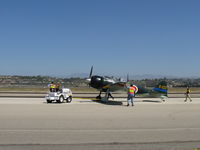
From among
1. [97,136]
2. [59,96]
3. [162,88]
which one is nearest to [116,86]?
[59,96]

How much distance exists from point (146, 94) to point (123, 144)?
17776mm

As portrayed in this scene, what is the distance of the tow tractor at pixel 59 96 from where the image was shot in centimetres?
2038

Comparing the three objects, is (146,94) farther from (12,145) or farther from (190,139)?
(12,145)

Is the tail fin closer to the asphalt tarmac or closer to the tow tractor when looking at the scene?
the tow tractor

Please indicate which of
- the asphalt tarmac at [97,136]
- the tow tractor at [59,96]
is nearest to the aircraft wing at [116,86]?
the tow tractor at [59,96]

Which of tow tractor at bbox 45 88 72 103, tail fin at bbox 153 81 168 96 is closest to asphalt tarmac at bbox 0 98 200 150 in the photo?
tow tractor at bbox 45 88 72 103

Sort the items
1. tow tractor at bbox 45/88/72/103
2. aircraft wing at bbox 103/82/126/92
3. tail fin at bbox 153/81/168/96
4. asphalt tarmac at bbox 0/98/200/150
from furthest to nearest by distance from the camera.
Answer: tail fin at bbox 153/81/168/96 < aircraft wing at bbox 103/82/126/92 < tow tractor at bbox 45/88/72/103 < asphalt tarmac at bbox 0/98/200/150

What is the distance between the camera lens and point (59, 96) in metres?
20.6

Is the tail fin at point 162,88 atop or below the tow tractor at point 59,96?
atop

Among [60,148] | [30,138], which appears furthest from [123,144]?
[30,138]

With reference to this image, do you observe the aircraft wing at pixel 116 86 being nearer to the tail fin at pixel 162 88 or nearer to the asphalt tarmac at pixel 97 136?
the tail fin at pixel 162 88

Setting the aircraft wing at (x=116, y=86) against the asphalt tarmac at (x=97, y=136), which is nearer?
the asphalt tarmac at (x=97, y=136)

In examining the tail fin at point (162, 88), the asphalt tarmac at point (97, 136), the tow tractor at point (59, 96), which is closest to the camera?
the asphalt tarmac at point (97, 136)

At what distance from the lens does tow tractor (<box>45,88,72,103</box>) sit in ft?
66.8
